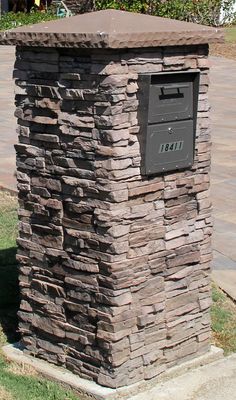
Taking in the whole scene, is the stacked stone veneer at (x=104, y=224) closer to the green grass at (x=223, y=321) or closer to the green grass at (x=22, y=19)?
the green grass at (x=223, y=321)

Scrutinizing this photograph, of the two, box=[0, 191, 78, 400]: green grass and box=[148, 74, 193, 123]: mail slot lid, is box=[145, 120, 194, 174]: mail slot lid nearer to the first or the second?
box=[148, 74, 193, 123]: mail slot lid

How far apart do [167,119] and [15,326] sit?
6.09ft

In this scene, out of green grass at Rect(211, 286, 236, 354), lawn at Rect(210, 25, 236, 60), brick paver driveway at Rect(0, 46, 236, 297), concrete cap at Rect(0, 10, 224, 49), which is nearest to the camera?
concrete cap at Rect(0, 10, 224, 49)

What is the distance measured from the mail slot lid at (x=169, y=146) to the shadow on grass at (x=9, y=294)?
159 cm

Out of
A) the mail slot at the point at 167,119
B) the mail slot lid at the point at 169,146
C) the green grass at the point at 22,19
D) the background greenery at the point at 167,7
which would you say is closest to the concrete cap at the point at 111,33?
the mail slot at the point at 167,119

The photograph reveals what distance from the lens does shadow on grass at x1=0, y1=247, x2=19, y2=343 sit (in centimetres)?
542

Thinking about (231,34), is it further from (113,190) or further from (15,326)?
(113,190)

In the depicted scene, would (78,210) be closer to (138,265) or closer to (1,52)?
(138,265)

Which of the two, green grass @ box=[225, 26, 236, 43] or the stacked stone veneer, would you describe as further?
green grass @ box=[225, 26, 236, 43]

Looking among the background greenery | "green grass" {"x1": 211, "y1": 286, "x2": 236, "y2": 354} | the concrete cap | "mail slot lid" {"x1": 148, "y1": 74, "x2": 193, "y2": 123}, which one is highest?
the concrete cap

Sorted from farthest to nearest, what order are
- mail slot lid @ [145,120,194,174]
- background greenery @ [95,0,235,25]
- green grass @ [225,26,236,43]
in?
background greenery @ [95,0,235,25] → green grass @ [225,26,236,43] → mail slot lid @ [145,120,194,174]

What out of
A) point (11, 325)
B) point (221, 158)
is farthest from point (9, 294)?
point (221, 158)

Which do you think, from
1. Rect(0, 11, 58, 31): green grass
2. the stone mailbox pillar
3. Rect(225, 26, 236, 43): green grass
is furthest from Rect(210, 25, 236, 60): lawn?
the stone mailbox pillar

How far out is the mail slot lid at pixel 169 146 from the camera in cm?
441
